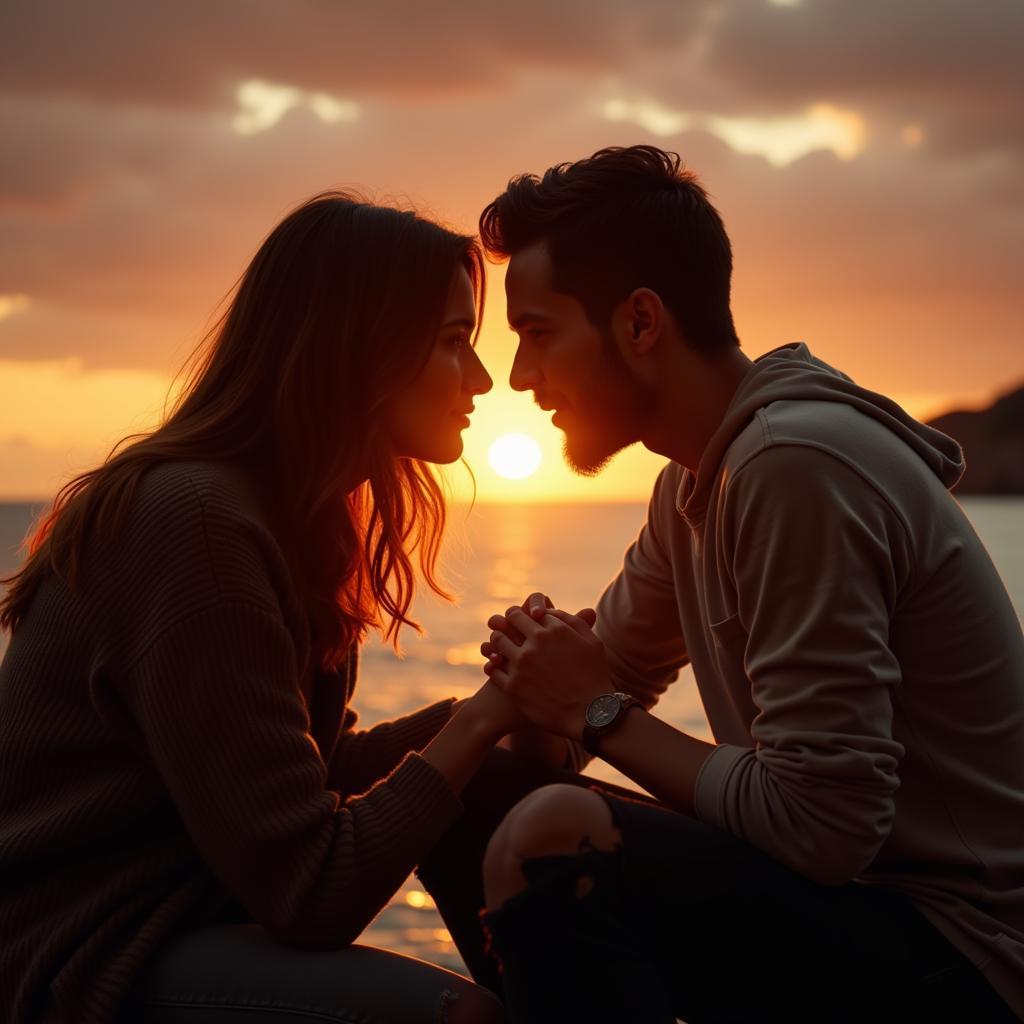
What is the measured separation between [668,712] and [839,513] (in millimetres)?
13524

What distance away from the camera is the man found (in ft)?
6.86

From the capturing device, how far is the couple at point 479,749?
2.17 metres

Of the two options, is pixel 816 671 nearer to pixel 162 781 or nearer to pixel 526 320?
pixel 162 781

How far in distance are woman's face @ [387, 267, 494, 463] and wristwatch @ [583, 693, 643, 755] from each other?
83 cm

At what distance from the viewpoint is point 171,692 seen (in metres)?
2.18

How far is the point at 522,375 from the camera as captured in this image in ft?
11.2

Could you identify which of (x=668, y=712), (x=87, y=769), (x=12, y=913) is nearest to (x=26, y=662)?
(x=87, y=769)

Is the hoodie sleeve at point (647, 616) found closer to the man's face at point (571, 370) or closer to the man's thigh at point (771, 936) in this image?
the man's face at point (571, 370)

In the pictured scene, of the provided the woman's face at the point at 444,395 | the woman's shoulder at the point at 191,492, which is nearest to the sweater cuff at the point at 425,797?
the woman's shoulder at the point at 191,492

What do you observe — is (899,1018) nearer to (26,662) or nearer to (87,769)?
(87,769)

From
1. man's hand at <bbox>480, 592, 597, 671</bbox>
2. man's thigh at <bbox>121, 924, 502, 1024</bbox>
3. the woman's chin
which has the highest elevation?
the woman's chin

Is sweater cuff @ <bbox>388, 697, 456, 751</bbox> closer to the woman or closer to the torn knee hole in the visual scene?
the woman

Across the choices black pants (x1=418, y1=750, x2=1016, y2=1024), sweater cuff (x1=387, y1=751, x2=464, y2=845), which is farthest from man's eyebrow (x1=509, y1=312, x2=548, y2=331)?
black pants (x1=418, y1=750, x2=1016, y2=1024)

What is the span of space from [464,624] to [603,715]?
29152mm
